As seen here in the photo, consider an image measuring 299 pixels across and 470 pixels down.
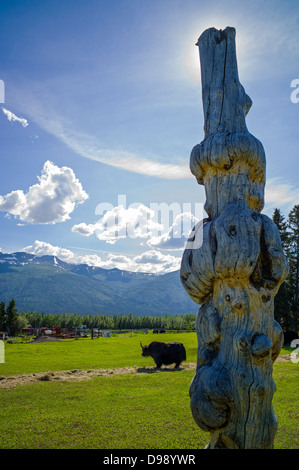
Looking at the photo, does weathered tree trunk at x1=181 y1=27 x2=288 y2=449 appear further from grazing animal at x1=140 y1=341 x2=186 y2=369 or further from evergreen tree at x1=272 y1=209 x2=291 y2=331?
evergreen tree at x1=272 y1=209 x2=291 y2=331

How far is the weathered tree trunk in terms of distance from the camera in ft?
11.7

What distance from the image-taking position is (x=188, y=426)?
8312 mm

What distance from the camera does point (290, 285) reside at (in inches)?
1356

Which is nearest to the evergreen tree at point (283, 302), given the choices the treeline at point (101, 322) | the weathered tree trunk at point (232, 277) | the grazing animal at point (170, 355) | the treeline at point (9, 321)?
the grazing animal at point (170, 355)

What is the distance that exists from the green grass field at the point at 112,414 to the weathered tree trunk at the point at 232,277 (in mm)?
4255

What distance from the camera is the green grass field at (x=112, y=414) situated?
7.30 m

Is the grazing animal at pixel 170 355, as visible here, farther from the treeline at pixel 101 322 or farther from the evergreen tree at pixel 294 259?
the treeline at pixel 101 322

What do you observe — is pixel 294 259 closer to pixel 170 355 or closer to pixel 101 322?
pixel 170 355

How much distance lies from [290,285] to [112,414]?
98.6 ft

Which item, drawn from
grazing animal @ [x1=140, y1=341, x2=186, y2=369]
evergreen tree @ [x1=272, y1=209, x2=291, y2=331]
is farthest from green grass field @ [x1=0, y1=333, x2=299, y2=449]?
evergreen tree @ [x1=272, y1=209, x2=291, y2=331]

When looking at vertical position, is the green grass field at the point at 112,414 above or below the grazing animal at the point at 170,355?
above

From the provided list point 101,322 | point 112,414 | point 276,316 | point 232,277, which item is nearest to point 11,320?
point 276,316

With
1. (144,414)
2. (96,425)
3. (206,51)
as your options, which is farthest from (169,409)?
(206,51)

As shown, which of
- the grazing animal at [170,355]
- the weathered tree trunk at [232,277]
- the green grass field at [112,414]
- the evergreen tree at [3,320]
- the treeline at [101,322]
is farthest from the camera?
the treeline at [101,322]
